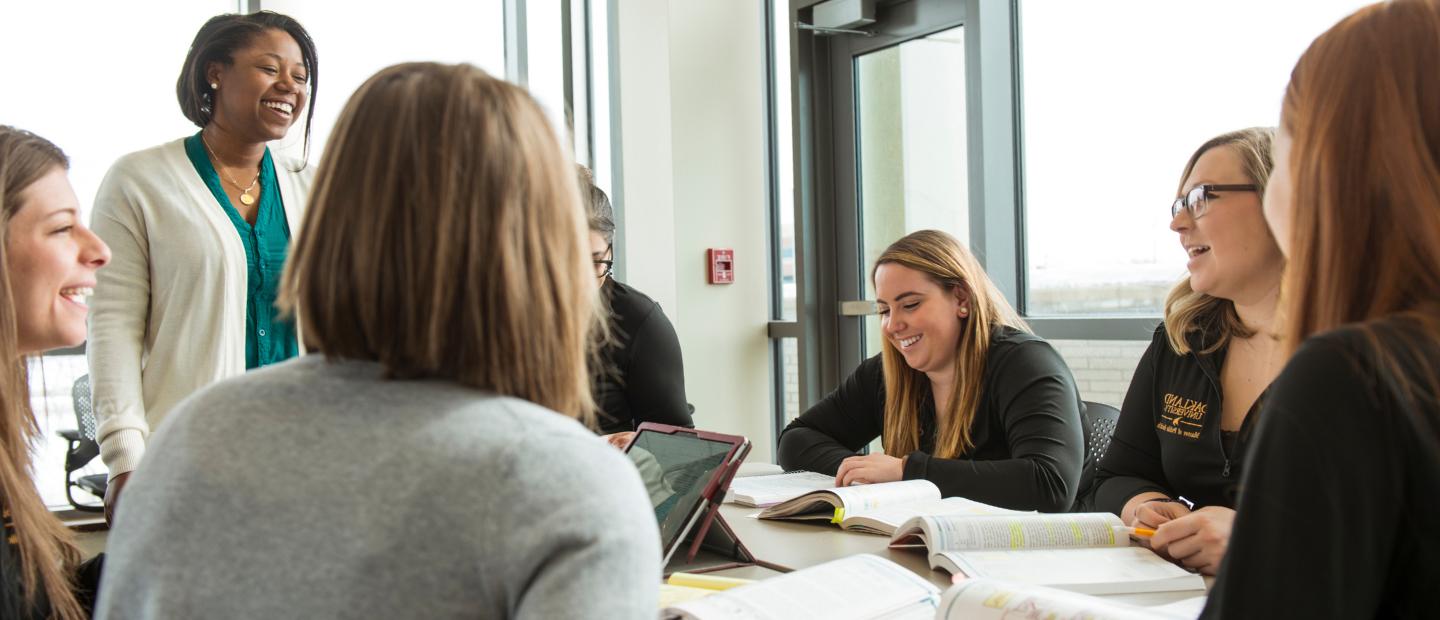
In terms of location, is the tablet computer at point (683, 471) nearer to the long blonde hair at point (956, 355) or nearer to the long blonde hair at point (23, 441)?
the long blonde hair at point (23, 441)

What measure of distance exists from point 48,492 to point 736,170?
3.21 meters

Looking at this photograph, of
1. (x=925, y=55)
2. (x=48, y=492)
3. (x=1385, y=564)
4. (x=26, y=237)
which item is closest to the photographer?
(x=1385, y=564)

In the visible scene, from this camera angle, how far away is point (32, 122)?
13.5 feet

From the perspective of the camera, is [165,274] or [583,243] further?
[165,274]

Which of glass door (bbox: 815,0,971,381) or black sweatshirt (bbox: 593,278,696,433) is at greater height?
glass door (bbox: 815,0,971,381)

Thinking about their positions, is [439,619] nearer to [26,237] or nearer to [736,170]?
[26,237]

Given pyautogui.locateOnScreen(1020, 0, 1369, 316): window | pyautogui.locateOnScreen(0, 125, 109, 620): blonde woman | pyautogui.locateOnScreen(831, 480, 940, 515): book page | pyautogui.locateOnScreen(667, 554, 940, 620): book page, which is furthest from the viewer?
pyautogui.locateOnScreen(1020, 0, 1369, 316): window

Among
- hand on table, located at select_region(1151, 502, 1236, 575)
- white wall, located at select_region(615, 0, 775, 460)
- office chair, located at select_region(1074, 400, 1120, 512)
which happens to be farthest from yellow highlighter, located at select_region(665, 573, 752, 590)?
white wall, located at select_region(615, 0, 775, 460)

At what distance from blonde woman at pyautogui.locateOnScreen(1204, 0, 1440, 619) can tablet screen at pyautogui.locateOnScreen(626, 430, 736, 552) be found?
85 centimetres

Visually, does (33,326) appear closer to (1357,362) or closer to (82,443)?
(1357,362)

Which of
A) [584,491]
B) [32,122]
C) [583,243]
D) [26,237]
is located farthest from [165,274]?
[32,122]

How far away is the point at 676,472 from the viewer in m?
1.69

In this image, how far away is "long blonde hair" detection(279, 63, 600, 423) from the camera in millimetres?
758

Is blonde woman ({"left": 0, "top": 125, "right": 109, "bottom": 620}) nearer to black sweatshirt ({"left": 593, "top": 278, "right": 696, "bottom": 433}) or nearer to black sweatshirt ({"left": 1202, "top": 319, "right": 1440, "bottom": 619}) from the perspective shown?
black sweatshirt ({"left": 1202, "top": 319, "right": 1440, "bottom": 619})
